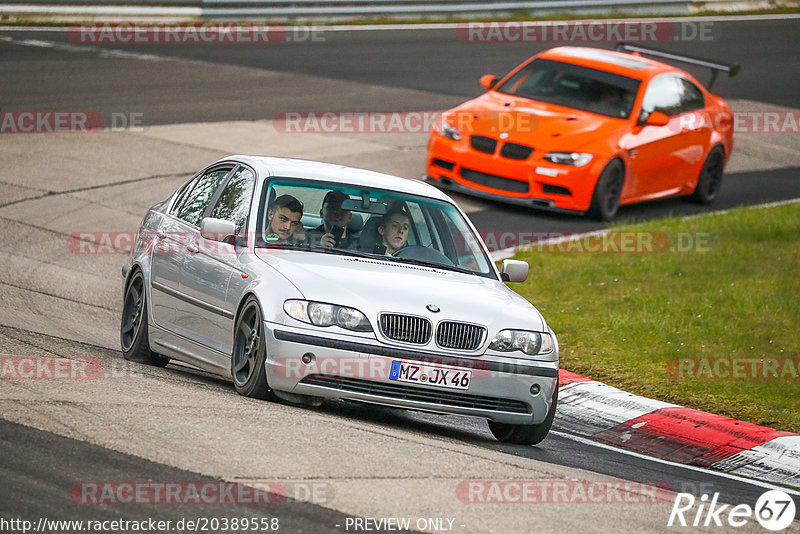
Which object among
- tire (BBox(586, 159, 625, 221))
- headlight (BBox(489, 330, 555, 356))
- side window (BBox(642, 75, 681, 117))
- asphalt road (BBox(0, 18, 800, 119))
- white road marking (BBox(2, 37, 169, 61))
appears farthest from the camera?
white road marking (BBox(2, 37, 169, 61))

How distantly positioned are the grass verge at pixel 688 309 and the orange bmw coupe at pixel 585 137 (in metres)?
0.87

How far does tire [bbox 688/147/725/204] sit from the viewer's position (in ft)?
62.2

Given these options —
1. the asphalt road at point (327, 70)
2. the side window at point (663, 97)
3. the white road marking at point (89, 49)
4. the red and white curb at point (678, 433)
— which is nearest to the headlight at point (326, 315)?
the red and white curb at point (678, 433)

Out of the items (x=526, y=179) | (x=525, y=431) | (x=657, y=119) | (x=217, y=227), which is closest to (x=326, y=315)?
(x=217, y=227)

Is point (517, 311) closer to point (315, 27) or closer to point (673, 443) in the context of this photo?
point (673, 443)

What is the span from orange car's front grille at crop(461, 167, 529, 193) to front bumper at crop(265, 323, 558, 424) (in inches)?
343

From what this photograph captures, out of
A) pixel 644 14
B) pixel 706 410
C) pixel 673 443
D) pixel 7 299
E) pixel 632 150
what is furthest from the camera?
pixel 644 14

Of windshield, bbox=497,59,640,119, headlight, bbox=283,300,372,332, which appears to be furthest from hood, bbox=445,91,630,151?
headlight, bbox=283,300,372,332

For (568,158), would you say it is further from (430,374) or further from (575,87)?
(430,374)

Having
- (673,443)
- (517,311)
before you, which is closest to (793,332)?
(673,443)

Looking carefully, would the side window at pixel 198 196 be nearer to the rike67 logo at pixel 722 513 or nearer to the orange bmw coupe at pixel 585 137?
the rike67 logo at pixel 722 513

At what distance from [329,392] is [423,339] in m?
0.61

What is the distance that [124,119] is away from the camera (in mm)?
20188

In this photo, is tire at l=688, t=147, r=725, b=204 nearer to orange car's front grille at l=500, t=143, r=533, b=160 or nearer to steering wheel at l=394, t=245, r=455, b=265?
orange car's front grille at l=500, t=143, r=533, b=160
